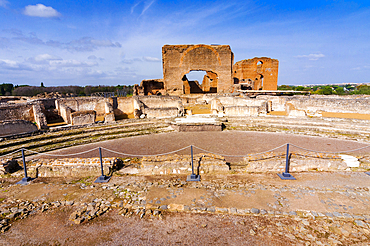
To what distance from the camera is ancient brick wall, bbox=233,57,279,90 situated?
33.1 metres

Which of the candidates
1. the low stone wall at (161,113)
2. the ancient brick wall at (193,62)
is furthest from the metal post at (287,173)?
the ancient brick wall at (193,62)

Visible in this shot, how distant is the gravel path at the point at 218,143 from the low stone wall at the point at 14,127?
11.6ft

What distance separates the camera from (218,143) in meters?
9.40

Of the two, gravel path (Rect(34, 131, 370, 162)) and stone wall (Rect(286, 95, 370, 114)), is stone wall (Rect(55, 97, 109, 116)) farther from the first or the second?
stone wall (Rect(286, 95, 370, 114))

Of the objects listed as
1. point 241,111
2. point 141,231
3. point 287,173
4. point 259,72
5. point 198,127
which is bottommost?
point 141,231

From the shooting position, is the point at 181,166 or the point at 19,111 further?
the point at 19,111

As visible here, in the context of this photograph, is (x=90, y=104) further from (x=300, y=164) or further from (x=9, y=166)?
(x=300, y=164)

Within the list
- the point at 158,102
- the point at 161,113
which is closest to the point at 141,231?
the point at 161,113

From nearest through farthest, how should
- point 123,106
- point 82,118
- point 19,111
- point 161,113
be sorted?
point 82,118
point 19,111
point 161,113
point 123,106

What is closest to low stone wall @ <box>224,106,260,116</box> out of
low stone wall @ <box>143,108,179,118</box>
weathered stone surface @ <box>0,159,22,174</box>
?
low stone wall @ <box>143,108,179,118</box>

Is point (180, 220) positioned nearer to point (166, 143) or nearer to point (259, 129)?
point (166, 143)

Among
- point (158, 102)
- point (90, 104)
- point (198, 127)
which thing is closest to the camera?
point (198, 127)

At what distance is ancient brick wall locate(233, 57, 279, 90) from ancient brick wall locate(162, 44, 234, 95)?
264 inches

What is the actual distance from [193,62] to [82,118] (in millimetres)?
18457
